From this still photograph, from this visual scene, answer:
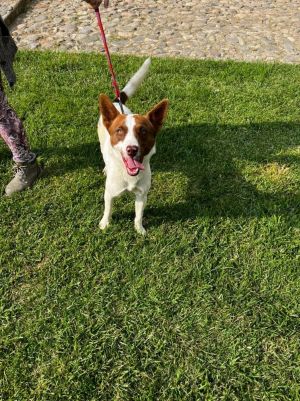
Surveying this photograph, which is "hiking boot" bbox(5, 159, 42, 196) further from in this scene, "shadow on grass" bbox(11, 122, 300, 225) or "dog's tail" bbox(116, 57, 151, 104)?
"dog's tail" bbox(116, 57, 151, 104)

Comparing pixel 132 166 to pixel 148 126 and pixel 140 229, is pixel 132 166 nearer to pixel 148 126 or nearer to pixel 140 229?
pixel 148 126

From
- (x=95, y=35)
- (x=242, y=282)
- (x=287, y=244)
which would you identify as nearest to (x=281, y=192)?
(x=287, y=244)

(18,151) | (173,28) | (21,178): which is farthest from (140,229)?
(173,28)

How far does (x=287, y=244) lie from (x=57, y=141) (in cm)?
274

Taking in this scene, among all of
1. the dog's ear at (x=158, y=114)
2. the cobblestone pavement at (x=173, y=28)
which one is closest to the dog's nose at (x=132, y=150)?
the dog's ear at (x=158, y=114)

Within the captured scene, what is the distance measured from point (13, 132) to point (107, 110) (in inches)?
48.4

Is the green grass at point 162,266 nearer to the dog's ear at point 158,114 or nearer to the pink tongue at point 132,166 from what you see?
the pink tongue at point 132,166

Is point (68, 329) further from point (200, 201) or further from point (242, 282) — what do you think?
point (200, 201)

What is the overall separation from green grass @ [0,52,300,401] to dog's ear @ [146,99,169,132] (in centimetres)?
111

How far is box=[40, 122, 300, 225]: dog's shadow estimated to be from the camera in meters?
3.86

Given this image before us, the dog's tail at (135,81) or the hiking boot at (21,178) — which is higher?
the dog's tail at (135,81)

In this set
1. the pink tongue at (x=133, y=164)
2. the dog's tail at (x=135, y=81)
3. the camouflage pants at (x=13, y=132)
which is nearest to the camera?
the pink tongue at (x=133, y=164)

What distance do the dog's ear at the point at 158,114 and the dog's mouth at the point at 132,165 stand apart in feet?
1.00

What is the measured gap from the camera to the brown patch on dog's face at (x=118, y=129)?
8.78 feet
